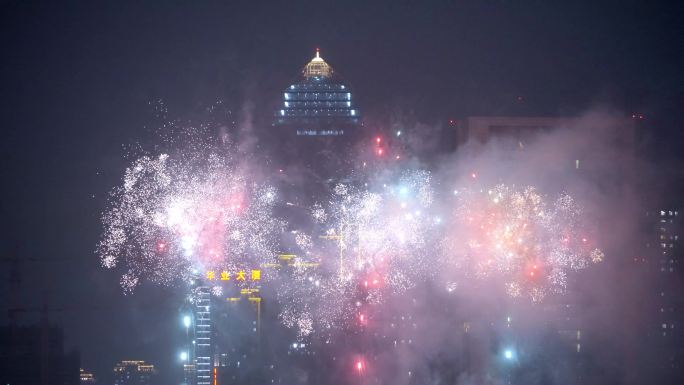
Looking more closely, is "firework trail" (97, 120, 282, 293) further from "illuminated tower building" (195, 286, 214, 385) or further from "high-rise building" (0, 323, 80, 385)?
"high-rise building" (0, 323, 80, 385)

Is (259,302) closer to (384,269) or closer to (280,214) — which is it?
(280,214)

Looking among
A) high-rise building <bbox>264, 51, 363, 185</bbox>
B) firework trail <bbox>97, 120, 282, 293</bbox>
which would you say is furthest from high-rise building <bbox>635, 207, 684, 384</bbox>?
firework trail <bbox>97, 120, 282, 293</bbox>

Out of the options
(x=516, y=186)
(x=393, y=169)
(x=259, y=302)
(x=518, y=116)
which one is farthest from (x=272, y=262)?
(x=518, y=116)

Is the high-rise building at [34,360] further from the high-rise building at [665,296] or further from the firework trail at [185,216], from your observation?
the high-rise building at [665,296]

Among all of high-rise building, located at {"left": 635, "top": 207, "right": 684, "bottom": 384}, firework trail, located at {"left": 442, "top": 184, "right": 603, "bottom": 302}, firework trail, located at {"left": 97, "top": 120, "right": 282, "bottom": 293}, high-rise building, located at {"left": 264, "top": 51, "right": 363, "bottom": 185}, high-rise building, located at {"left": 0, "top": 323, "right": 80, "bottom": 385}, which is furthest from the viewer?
high-rise building, located at {"left": 0, "top": 323, "right": 80, "bottom": 385}

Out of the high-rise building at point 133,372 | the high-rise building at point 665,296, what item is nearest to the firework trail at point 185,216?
the high-rise building at point 133,372

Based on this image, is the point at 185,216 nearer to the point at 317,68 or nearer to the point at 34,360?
the point at 317,68

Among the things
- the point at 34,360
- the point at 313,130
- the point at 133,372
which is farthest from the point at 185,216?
the point at 34,360
